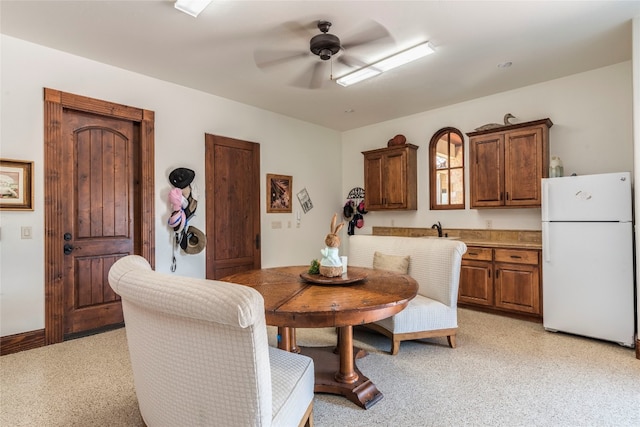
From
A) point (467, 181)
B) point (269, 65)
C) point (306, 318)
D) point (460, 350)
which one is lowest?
point (460, 350)

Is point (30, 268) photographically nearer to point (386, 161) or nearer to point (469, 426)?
point (469, 426)

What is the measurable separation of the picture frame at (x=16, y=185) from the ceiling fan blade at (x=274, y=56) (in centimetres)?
223

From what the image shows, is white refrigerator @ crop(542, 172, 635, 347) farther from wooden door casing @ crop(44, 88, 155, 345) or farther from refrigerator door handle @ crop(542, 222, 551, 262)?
wooden door casing @ crop(44, 88, 155, 345)

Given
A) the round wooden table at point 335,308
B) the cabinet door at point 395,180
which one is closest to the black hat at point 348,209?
the cabinet door at point 395,180

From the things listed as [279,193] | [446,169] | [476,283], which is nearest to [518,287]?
[476,283]

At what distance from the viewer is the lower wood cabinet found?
11.6 ft

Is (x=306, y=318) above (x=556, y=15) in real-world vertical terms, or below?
below

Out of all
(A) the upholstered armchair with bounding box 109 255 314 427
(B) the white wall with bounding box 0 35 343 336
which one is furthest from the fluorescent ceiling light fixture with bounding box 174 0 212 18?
(A) the upholstered armchair with bounding box 109 255 314 427

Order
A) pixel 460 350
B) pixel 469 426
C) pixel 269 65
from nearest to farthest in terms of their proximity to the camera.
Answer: pixel 469 426 < pixel 460 350 < pixel 269 65

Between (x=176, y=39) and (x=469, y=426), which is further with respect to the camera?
(x=176, y=39)

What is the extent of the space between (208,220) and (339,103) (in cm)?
234

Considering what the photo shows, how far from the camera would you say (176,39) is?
2848 millimetres

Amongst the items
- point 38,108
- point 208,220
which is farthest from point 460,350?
point 38,108

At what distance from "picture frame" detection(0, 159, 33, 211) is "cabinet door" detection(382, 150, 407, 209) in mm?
4196
